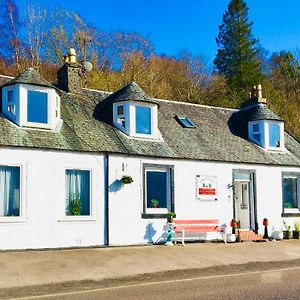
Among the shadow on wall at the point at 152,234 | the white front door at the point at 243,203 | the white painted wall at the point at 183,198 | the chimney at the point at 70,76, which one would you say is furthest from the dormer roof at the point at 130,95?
the white front door at the point at 243,203

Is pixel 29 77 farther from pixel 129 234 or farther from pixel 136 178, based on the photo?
pixel 129 234

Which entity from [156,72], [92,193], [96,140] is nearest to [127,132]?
[96,140]

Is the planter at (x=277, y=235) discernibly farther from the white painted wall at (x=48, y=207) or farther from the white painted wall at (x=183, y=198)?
the white painted wall at (x=48, y=207)

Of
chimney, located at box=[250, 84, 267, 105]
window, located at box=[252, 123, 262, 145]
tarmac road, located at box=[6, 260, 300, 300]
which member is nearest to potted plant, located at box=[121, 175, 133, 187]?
tarmac road, located at box=[6, 260, 300, 300]

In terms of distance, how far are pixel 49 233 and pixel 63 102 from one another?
5.88 metres

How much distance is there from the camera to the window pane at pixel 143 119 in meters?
21.8

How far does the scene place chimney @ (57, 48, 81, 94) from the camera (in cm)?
2259

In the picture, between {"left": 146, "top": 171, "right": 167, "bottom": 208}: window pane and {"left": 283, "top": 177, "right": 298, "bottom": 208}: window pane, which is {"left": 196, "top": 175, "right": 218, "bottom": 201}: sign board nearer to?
{"left": 146, "top": 171, "right": 167, "bottom": 208}: window pane

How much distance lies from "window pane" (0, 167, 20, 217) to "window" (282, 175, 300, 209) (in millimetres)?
12956

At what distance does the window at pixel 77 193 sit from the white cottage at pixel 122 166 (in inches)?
1.4

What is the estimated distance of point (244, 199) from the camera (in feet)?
80.0

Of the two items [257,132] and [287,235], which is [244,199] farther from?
[257,132]

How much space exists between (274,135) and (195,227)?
735 centimetres

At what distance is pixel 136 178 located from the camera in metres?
20.5
